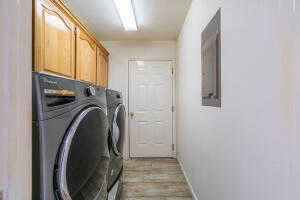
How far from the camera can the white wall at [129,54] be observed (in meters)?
4.53

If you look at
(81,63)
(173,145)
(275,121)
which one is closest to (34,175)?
(275,121)

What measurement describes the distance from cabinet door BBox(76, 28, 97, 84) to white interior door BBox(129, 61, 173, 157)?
4.06ft

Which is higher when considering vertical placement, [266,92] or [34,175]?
[266,92]

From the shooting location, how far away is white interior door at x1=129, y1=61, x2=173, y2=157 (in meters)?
4.57

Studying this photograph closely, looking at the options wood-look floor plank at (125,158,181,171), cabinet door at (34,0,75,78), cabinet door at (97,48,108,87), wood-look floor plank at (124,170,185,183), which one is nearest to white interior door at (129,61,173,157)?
wood-look floor plank at (125,158,181,171)

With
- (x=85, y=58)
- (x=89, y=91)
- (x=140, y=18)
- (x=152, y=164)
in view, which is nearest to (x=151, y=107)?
(x=152, y=164)

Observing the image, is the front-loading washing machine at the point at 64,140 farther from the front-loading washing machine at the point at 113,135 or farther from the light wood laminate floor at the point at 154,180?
the light wood laminate floor at the point at 154,180

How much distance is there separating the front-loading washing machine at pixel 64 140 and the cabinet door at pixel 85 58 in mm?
1573

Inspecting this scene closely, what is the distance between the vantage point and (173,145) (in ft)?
15.0

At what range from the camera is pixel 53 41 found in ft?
6.46
